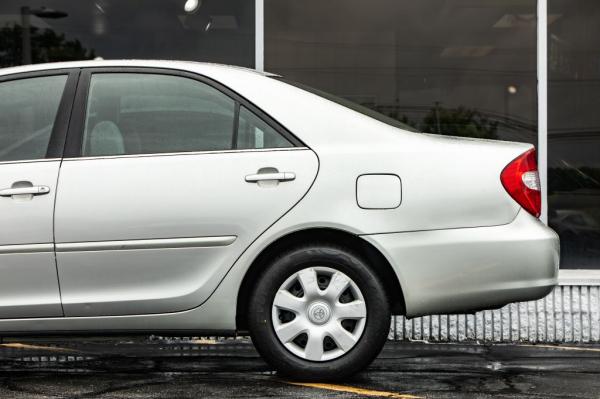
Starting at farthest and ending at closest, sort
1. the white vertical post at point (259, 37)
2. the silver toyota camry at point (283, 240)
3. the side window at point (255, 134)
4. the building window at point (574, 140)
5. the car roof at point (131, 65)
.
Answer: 1. the white vertical post at point (259, 37)
2. the building window at point (574, 140)
3. the car roof at point (131, 65)
4. the side window at point (255, 134)
5. the silver toyota camry at point (283, 240)

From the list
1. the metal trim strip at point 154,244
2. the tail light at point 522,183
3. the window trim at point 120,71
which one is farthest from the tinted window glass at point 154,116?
the tail light at point 522,183

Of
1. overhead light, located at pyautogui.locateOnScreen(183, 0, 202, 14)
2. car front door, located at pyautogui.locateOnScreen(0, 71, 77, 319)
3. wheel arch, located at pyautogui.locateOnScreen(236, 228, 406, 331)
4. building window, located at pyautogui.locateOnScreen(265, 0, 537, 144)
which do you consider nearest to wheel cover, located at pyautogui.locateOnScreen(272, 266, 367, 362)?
wheel arch, located at pyautogui.locateOnScreen(236, 228, 406, 331)

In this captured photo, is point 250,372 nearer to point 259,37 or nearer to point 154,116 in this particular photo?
point 154,116

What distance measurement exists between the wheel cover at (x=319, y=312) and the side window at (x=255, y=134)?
62 cm

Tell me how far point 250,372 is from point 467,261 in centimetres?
136

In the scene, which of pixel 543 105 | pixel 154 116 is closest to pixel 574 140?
pixel 543 105

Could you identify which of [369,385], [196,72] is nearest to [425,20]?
[196,72]

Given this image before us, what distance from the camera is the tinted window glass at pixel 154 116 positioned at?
498 cm

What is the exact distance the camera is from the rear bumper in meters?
4.77

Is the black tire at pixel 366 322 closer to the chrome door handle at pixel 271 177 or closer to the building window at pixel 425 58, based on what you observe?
the chrome door handle at pixel 271 177

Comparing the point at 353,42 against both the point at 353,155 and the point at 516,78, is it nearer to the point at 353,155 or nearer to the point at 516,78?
the point at 516,78

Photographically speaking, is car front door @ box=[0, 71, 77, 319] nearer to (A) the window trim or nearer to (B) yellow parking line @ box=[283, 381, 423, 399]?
(A) the window trim

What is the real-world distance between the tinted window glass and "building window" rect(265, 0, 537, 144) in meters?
2.83

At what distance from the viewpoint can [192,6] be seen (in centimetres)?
800
